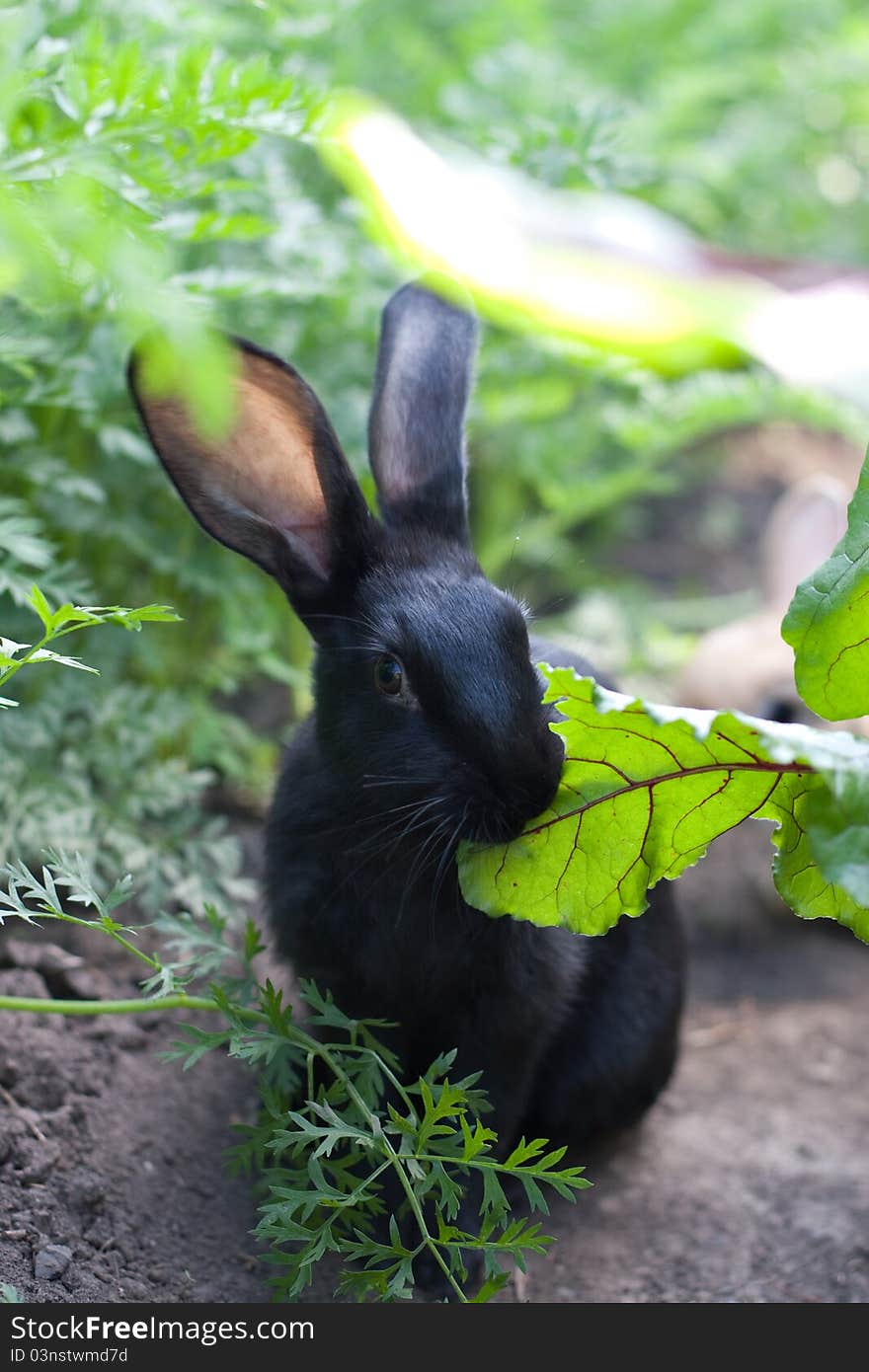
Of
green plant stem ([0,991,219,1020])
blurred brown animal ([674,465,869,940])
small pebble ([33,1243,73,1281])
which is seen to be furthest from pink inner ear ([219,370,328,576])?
blurred brown animal ([674,465,869,940])

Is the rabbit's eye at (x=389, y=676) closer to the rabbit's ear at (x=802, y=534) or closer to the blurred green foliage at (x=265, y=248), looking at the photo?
the blurred green foliage at (x=265, y=248)

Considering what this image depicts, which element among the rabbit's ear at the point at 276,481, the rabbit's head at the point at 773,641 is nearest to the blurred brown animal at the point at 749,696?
the rabbit's head at the point at 773,641

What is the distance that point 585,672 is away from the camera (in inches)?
118

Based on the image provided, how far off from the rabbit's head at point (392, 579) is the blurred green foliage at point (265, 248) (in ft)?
1.19

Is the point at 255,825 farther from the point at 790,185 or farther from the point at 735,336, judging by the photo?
the point at 790,185

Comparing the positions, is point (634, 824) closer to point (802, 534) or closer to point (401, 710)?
point (401, 710)

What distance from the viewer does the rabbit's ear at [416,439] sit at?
9.77ft

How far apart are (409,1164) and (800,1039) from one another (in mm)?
2295

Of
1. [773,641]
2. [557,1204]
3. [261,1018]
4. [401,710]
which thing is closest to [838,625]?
[401,710]

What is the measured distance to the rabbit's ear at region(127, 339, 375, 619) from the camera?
103 inches

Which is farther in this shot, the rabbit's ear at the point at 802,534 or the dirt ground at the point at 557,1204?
the rabbit's ear at the point at 802,534

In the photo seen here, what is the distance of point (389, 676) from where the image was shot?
2.62 meters

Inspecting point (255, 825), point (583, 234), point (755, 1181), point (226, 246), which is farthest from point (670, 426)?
point (583, 234)

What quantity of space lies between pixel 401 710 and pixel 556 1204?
1.40m
